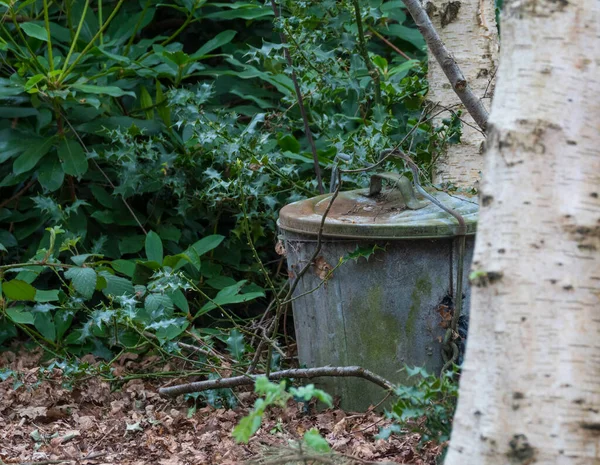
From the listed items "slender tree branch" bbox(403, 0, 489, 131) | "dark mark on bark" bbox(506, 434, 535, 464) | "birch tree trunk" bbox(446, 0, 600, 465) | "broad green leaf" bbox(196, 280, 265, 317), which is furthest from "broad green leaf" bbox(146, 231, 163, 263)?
"dark mark on bark" bbox(506, 434, 535, 464)

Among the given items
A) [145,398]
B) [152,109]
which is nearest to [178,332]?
[145,398]

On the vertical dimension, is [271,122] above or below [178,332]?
above

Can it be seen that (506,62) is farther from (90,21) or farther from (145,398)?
(90,21)

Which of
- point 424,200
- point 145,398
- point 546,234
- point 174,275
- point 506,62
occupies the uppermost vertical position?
point 506,62

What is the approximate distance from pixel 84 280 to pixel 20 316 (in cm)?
39

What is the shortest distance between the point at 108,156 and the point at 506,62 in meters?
2.44

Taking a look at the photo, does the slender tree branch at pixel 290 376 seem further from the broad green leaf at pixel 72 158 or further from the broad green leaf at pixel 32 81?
the broad green leaf at pixel 32 81

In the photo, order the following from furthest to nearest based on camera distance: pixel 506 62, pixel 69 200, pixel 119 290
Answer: pixel 69 200 < pixel 119 290 < pixel 506 62

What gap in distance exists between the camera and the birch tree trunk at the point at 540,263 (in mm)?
1198

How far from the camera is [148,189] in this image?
11.5ft

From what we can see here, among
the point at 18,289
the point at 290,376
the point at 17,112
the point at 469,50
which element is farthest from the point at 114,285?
the point at 469,50

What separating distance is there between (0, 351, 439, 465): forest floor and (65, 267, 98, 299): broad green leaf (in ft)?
1.16

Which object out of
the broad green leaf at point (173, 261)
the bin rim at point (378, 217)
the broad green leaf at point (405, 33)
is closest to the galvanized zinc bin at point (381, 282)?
the bin rim at point (378, 217)

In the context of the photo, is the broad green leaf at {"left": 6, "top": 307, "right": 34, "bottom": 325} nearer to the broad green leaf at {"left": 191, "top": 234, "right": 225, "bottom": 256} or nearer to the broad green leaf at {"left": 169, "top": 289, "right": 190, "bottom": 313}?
the broad green leaf at {"left": 169, "top": 289, "right": 190, "bottom": 313}
